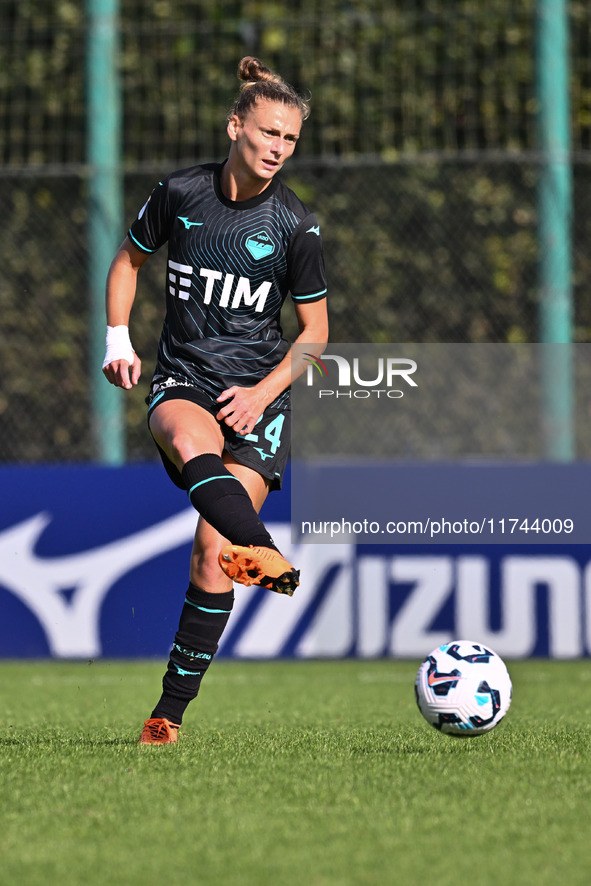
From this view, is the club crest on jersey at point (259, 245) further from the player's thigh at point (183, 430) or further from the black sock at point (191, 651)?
the black sock at point (191, 651)

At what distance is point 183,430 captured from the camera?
427cm

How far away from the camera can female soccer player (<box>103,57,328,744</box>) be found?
14.6 ft

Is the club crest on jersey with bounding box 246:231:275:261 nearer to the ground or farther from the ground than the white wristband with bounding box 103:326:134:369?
farther from the ground

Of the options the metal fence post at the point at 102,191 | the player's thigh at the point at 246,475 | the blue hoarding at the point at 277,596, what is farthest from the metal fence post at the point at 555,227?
the player's thigh at the point at 246,475

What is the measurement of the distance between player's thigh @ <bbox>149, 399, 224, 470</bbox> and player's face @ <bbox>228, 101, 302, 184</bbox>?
85 cm

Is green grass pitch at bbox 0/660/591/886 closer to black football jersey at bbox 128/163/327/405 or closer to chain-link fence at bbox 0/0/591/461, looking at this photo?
black football jersey at bbox 128/163/327/405

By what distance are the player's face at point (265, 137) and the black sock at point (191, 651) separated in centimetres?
148

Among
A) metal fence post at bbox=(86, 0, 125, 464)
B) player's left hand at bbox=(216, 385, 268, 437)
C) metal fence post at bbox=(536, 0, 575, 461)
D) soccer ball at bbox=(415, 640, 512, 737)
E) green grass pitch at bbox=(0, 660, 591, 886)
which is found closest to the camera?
green grass pitch at bbox=(0, 660, 591, 886)

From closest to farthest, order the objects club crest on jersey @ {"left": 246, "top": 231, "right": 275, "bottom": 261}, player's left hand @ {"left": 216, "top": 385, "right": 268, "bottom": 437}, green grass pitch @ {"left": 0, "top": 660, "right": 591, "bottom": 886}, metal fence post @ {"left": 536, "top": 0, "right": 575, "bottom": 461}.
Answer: green grass pitch @ {"left": 0, "top": 660, "right": 591, "bottom": 886} → player's left hand @ {"left": 216, "top": 385, "right": 268, "bottom": 437} → club crest on jersey @ {"left": 246, "top": 231, "right": 275, "bottom": 261} → metal fence post @ {"left": 536, "top": 0, "right": 575, "bottom": 461}

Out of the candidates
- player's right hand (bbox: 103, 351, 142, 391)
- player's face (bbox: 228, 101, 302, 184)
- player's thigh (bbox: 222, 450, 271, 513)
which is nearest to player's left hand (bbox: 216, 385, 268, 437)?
player's thigh (bbox: 222, 450, 271, 513)

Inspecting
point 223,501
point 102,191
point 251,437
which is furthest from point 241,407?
point 102,191

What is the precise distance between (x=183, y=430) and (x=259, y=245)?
29.5 inches

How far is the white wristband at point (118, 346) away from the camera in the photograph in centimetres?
459

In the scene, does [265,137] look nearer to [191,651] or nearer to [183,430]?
[183,430]
